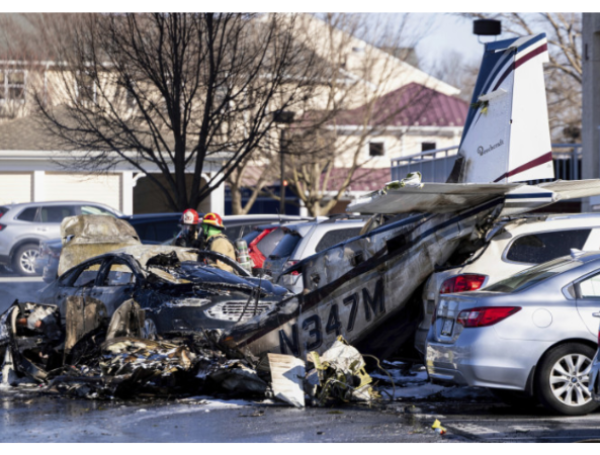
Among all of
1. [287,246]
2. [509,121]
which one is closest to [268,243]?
[287,246]

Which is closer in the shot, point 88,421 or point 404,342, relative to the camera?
point 88,421

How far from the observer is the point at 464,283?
28.7 feet

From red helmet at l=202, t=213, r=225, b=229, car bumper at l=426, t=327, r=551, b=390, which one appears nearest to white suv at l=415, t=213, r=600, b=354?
car bumper at l=426, t=327, r=551, b=390

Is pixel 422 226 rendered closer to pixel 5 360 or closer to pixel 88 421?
pixel 88 421

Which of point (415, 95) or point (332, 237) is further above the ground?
point (415, 95)

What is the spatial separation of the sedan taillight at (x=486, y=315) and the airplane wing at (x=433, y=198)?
4.30 feet

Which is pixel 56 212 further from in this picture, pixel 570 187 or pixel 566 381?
pixel 566 381

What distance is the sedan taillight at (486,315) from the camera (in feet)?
24.7

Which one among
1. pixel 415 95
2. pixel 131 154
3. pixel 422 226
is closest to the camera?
pixel 422 226

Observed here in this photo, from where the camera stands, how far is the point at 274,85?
2044 centimetres

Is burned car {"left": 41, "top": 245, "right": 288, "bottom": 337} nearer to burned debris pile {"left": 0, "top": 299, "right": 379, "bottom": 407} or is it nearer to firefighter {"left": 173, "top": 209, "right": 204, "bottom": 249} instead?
burned debris pile {"left": 0, "top": 299, "right": 379, "bottom": 407}

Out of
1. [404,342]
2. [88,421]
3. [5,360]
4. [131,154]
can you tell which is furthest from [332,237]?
[131,154]

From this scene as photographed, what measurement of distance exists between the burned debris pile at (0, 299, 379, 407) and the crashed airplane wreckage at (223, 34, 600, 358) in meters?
0.52

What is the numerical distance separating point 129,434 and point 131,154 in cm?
2473
